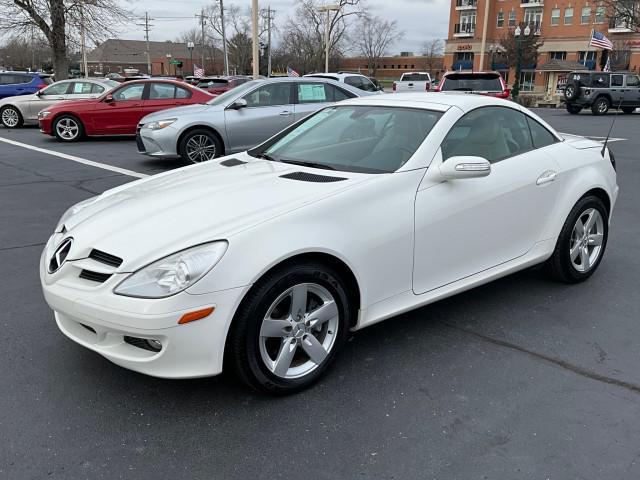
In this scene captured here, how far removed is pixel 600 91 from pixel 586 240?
22.6 meters

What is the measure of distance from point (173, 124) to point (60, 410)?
7637 mm

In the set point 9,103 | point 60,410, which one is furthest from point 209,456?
point 9,103

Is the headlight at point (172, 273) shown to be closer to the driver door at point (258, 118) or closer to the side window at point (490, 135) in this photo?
the side window at point (490, 135)

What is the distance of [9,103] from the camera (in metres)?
17.0

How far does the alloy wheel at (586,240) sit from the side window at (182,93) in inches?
429

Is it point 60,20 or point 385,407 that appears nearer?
point 385,407

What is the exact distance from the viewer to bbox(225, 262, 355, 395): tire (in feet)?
9.02

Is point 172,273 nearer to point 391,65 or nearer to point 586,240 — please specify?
point 586,240

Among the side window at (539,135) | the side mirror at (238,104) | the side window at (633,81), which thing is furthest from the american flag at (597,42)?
the side window at (539,135)

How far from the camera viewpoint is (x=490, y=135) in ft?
13.2

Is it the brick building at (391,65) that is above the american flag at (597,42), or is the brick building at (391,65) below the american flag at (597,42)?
above

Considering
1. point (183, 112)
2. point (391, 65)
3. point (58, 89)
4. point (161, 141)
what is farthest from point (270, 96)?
point (391, 65)

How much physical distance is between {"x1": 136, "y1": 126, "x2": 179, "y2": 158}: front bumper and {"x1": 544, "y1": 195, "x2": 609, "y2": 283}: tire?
23.2 ft

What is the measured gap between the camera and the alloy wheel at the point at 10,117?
17.0m
